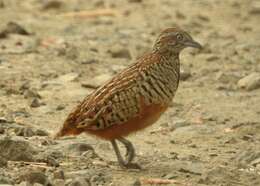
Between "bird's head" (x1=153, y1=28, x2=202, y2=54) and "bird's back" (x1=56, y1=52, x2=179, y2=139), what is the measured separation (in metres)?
0.55

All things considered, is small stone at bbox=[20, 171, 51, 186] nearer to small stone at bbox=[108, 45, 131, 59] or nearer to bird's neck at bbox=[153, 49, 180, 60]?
bird's neck at bbox=[153, 49, 180, 60]

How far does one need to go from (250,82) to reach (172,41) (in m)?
3.97

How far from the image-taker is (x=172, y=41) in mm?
10352

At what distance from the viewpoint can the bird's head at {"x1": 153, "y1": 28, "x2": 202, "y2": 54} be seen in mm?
10273

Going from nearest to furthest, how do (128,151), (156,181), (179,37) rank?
(156,181) → (128,151) → (179,37)

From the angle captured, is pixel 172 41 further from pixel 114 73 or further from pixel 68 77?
pixel 114 73

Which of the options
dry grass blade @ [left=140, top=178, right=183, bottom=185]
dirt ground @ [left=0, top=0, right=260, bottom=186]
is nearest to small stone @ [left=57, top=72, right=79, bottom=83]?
dirt ground @ [left=0, top=0, right=260, bottom=186]

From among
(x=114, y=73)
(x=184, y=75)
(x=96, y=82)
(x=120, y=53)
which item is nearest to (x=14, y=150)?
(x=96, y=82)

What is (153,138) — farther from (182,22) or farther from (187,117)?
(182,22)

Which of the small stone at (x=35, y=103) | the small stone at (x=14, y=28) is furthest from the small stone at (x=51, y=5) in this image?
the small stone at (x=35, y=103)

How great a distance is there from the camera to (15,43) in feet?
52.4

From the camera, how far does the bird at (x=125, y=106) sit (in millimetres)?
9469

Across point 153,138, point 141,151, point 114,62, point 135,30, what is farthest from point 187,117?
point 135,30

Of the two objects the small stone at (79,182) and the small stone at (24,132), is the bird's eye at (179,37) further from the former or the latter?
the small stone at (79,182)
